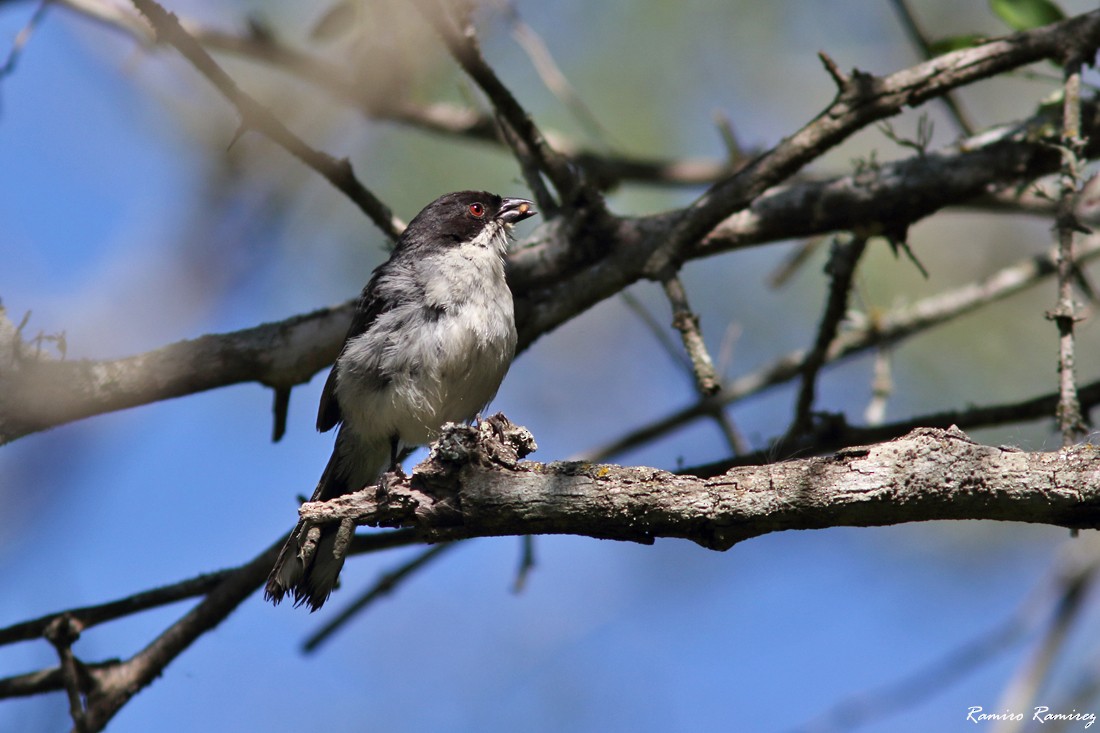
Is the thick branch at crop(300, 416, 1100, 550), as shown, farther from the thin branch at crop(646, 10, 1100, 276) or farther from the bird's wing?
the bird's wing

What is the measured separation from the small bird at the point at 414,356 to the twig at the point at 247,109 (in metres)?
0.48

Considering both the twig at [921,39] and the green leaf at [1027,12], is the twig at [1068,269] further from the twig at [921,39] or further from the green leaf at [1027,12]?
the twig at [921,39]

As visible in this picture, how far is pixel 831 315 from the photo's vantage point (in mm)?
5664

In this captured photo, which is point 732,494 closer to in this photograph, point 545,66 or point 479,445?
point 479,445

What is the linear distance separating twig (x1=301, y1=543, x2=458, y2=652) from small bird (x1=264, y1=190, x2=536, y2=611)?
521 mm

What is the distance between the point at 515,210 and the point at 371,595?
2282 mm

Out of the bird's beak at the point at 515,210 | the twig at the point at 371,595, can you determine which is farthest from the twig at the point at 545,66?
the twig at the point at 371,595

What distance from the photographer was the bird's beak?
6.09 meters

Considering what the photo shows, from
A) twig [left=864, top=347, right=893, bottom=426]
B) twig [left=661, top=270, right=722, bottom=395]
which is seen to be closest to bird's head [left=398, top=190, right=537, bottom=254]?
twig [left=661, top=270, right=722, bottom=395]

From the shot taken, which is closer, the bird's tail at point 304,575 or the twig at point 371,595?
the bird's tail at point 304,575

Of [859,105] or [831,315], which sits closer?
[859,105]

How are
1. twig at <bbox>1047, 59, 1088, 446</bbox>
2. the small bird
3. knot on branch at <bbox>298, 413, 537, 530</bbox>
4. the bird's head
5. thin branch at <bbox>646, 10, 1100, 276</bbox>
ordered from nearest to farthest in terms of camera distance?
knot on branch at <bbox>298, 413, 537, 530</bbox> → twig at <bbox>1047, 59, 1088, 446</bbox> → thin branch at <bbox>646, 10, 1100, 276</bbox> → the small bird → the bird's head

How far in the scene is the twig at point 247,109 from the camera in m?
4.43

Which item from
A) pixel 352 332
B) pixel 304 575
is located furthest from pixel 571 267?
pixel 304 575
